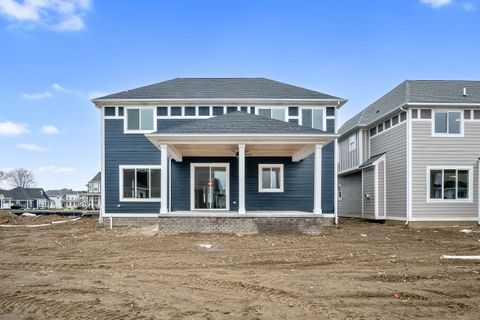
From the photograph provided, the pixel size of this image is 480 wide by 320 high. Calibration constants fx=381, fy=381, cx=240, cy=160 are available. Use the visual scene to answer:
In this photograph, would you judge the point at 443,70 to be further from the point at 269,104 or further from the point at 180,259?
the point at 180,259

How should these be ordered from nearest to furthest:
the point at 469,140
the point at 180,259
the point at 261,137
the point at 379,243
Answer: the point at 180,259
the point at 379,243
the point at 261,137
the point at 469,140

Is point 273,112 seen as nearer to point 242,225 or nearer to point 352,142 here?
point 242,225

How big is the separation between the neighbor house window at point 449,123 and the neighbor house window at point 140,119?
12.1 metres

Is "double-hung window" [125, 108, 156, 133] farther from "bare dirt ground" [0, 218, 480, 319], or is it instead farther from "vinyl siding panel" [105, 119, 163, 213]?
"bare dirt ground" [0, 218, 480, 319]

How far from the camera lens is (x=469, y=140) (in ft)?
52.2

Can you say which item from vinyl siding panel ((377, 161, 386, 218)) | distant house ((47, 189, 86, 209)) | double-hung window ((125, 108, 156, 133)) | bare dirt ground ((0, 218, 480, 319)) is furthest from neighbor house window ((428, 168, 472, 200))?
distant house ((47, 189, 86, 209))

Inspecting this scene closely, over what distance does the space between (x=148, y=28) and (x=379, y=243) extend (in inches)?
560

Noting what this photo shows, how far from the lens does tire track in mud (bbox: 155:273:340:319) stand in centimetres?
474

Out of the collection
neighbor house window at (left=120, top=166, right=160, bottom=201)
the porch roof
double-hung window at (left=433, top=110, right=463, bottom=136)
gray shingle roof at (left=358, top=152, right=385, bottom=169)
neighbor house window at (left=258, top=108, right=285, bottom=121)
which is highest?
neighbor house window at (left=258, top=108, right=285, bottom=121)

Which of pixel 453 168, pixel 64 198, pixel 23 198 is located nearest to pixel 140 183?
pixel 453 168

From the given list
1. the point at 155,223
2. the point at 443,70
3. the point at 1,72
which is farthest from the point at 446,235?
the point at 1,72

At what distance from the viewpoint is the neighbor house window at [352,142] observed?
21.0 metres

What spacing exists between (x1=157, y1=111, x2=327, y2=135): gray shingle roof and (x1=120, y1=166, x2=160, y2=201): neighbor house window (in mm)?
4431

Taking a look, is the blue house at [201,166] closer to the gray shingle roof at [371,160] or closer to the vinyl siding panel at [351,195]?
the gray shingle roof at [371,160]
